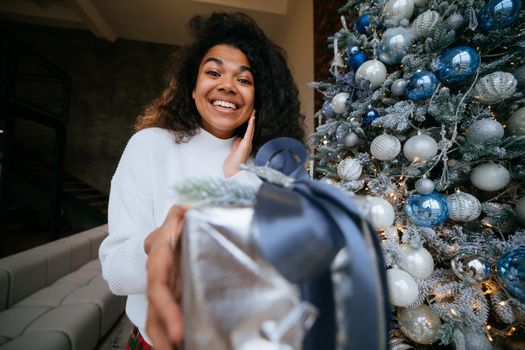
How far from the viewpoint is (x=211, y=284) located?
21 cm

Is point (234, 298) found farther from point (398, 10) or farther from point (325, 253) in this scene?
point (398, 10)

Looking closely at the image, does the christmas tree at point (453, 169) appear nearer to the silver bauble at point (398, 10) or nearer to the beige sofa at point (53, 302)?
the silver bauble at point (398, 10)

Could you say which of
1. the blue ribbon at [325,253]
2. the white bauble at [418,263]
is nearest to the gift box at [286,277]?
the blue ribbon at [325,253]

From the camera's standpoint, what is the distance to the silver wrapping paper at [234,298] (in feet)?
0.66

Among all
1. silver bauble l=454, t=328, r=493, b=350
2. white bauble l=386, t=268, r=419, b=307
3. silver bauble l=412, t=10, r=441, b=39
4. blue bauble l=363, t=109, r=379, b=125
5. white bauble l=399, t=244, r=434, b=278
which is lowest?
silver bauble l=454, t=328, r=493, b=350

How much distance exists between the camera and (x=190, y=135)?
81cm

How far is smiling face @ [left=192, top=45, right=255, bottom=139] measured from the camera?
30.5 inches

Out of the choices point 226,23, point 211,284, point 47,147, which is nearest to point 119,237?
point 211,284

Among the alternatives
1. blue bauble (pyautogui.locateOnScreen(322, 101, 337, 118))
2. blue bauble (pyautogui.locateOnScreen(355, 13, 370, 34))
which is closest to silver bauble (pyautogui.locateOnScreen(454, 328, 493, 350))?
blue bauble (pyautogui.locateOnScreen(322, 101, 337, 118))

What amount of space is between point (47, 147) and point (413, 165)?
846 cm

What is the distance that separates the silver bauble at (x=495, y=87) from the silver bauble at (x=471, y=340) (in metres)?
0.70

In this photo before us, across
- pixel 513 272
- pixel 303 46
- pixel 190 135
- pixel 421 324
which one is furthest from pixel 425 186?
pixel 303 46

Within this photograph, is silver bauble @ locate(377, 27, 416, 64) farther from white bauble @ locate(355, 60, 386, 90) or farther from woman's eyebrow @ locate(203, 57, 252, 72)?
woman's eyebrow @ locate(203, 57, 252, 72)

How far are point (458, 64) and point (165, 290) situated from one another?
1003mm
